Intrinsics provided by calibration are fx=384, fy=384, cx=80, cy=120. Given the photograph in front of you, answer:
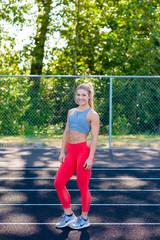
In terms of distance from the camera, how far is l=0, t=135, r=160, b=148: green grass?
41.2 ft

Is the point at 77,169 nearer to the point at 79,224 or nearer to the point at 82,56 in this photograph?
the point at 79,224

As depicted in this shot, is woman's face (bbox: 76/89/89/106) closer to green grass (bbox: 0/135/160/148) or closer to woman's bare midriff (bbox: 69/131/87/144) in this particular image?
woman's bare midriff (bbox: 69/131/87/144)

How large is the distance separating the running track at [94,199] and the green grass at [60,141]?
219cm

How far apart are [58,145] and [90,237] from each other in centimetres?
814

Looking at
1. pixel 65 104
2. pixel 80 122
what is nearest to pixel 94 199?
pixel 80 122

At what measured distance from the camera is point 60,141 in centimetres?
1320

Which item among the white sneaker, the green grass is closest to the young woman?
the white sneaker

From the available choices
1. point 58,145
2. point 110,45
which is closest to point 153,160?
point 58,145

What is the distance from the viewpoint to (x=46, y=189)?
6.82m

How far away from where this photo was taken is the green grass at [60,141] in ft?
41.2

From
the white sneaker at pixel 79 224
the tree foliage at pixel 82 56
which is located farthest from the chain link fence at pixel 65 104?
the white sneaker at pixel 79 224

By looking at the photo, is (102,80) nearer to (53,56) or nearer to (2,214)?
(53,56)

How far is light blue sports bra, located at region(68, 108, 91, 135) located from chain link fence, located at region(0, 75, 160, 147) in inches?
344

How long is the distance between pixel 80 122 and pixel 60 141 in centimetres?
874
